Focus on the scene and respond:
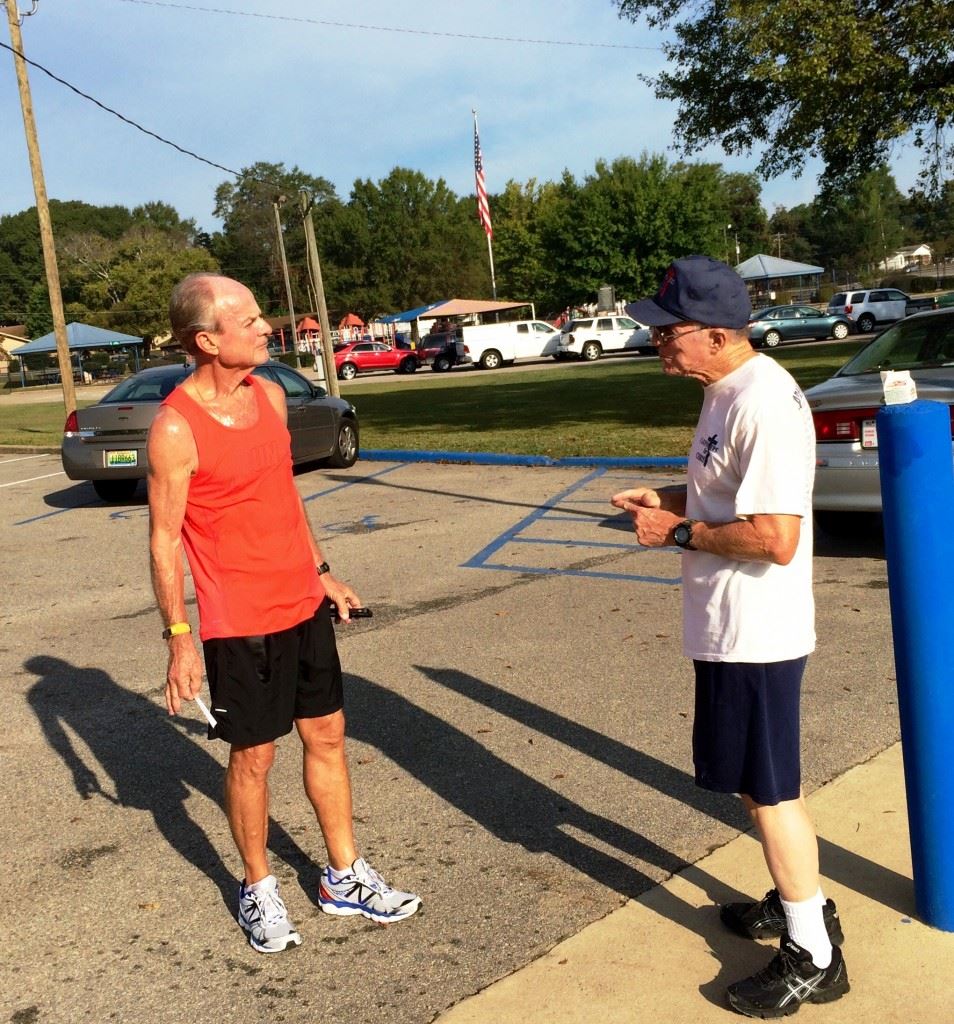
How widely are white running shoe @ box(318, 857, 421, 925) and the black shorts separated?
52cm

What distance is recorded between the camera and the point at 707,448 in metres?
2.88

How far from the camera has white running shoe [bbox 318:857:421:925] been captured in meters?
3.53

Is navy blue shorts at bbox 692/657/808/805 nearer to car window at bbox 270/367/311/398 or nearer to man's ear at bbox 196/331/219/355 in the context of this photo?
man's ear at bbox 196/331/219/355

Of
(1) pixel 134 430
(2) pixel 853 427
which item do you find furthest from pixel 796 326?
→ (2) pixel 853 427

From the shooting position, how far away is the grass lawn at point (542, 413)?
1452cm

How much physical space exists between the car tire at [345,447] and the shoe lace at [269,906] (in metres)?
11.3

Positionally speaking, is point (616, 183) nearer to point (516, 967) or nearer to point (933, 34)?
point (933, 34)

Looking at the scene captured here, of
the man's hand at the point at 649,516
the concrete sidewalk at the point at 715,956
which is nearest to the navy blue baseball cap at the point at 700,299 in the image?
the man's hand at the point at 649,516

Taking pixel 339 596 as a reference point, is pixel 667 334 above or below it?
above

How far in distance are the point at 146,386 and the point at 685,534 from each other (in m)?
11.3

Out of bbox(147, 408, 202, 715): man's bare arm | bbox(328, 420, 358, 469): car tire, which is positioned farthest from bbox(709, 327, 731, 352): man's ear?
bbox(328, 420, 358, 469): car tire

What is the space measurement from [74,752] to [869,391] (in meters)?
5.32

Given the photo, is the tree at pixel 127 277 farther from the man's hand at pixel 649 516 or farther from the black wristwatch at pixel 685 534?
the black wristwatch at pixel 685 534

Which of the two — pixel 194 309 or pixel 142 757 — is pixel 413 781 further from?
pixel 194 309
